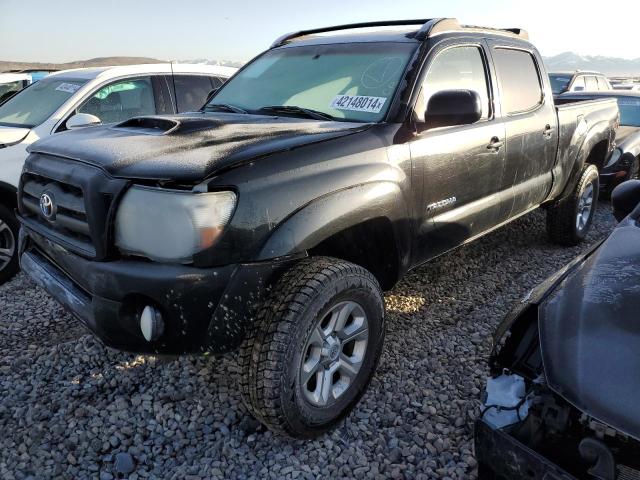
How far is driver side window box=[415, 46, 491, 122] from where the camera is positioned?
2.89m

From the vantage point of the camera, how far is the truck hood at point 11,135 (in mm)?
4066

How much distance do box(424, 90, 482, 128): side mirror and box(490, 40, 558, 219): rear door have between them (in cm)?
92

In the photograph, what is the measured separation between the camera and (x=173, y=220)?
6.27ft

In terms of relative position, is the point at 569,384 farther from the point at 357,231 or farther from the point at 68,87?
the point at 68,87

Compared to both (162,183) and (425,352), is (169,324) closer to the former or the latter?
(162,183)

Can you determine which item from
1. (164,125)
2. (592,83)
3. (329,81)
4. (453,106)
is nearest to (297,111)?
(329,81)

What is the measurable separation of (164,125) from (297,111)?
76 centimetres

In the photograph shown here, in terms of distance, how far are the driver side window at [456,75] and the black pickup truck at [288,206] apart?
14mm

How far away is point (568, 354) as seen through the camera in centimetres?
162

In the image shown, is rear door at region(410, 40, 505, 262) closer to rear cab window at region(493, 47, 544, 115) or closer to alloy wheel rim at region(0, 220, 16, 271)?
rear cab window at region(493, 47, 544, 115)

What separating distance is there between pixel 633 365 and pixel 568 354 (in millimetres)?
178

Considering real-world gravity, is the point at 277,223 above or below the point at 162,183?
below

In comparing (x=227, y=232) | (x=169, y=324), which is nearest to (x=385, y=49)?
(x=227, y=232)

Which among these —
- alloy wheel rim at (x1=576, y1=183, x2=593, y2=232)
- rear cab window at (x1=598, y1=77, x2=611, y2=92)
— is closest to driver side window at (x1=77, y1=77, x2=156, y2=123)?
alloy wheel rim at (x1=576, y1=183, x2=593, y2=232)
